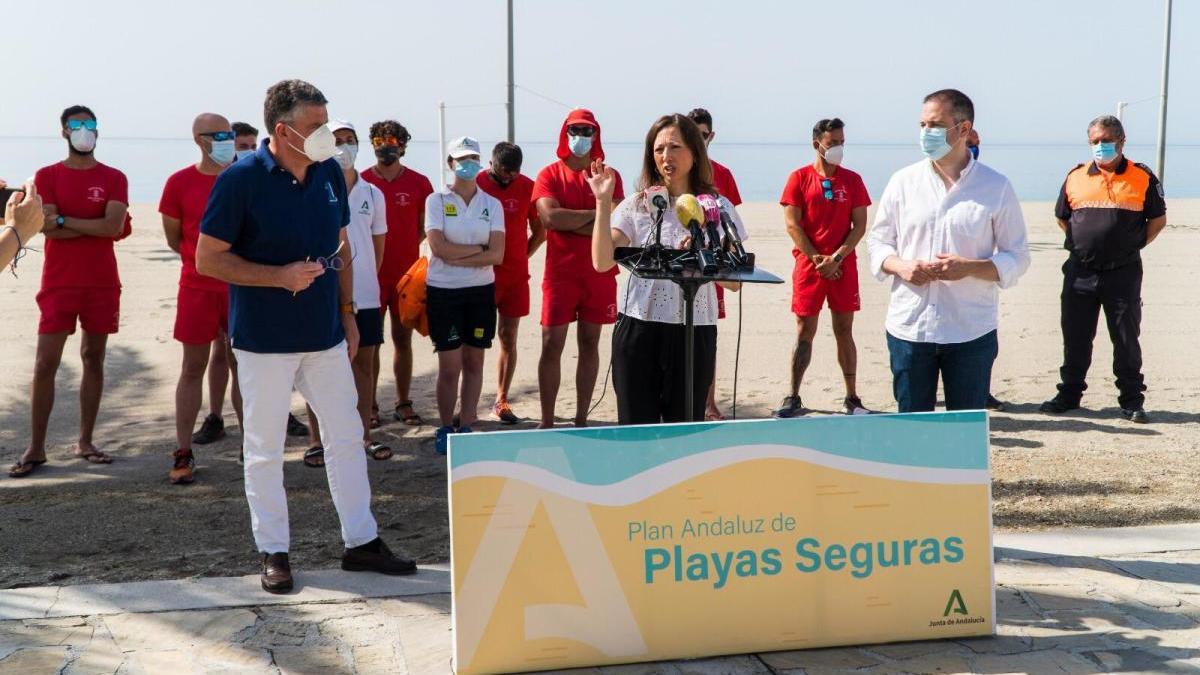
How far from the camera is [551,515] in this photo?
169 inches

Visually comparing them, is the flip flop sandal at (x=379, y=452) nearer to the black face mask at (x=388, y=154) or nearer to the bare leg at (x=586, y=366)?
the bare leg at (x=586, y=366)

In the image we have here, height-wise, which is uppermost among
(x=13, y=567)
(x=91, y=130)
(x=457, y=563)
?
(x=91, y=130)

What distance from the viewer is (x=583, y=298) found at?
8383 millimetres

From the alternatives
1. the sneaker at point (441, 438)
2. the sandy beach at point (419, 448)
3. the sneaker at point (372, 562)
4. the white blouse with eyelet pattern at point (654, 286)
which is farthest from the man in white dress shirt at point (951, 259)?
the sneaker at point (441, 438)

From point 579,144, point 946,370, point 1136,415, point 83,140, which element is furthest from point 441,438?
point 1136,415

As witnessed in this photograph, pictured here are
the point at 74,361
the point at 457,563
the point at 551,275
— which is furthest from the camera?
the point at 74,361

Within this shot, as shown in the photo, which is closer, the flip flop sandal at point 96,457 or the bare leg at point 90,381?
the bare leg at point 90,381

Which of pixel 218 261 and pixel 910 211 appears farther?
pixel 910 211

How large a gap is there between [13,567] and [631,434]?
3186mm

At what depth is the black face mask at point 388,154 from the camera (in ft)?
28.1

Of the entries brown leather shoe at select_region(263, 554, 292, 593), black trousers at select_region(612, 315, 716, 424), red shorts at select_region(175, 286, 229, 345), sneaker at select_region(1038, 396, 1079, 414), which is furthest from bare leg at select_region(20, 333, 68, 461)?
sneaker at select_region(1038, 396, 1079, 414)

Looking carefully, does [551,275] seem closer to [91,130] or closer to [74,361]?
[91,130]

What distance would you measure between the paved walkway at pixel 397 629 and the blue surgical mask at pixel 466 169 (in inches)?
131

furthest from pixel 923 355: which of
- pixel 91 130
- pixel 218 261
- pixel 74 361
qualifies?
pixel 74 361
